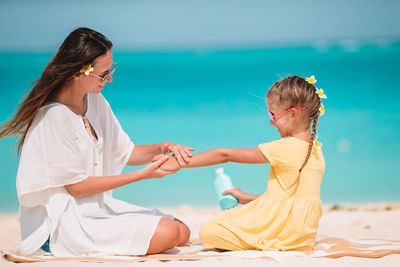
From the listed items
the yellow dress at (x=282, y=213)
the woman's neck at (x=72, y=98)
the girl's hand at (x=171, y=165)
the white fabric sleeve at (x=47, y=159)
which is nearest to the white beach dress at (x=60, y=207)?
the white fabric sleeve at (x=47, y=159)

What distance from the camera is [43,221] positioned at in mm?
2773

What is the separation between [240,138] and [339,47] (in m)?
10.1

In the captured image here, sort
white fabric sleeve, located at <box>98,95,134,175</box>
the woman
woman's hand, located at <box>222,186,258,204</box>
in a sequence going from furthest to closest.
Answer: white fabric sleeve, located at <box>98,95,134,175</box>, woman's hand, located at <box>222,186,258,204</box>, the woman

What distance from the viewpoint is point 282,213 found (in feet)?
9.00

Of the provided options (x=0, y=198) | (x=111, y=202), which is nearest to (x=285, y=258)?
(x=111, y=202)

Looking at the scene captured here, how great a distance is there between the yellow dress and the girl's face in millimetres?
95

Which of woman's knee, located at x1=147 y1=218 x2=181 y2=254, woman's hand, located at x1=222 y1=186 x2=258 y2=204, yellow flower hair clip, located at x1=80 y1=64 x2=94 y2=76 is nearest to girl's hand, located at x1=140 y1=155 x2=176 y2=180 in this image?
woman's knee, located at x1=147 y1=218 x2=181 y2=254

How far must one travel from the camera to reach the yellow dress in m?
2.71

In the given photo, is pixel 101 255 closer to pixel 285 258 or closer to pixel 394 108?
pixel 285 258

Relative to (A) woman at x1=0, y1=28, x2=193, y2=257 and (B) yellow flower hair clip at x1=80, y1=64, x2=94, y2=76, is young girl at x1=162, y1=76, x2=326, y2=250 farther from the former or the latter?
(B) yellow flower hair clip at x1=80, y1=64, x2=94, y2=76

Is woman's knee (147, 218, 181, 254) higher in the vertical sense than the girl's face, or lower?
lower

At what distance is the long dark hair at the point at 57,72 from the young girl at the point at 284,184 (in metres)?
0.96

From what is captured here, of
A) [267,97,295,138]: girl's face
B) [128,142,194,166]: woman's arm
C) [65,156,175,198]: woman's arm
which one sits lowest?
[65,156,175,198]: woman's arm

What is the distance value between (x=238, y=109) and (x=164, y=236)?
23.8 ft
